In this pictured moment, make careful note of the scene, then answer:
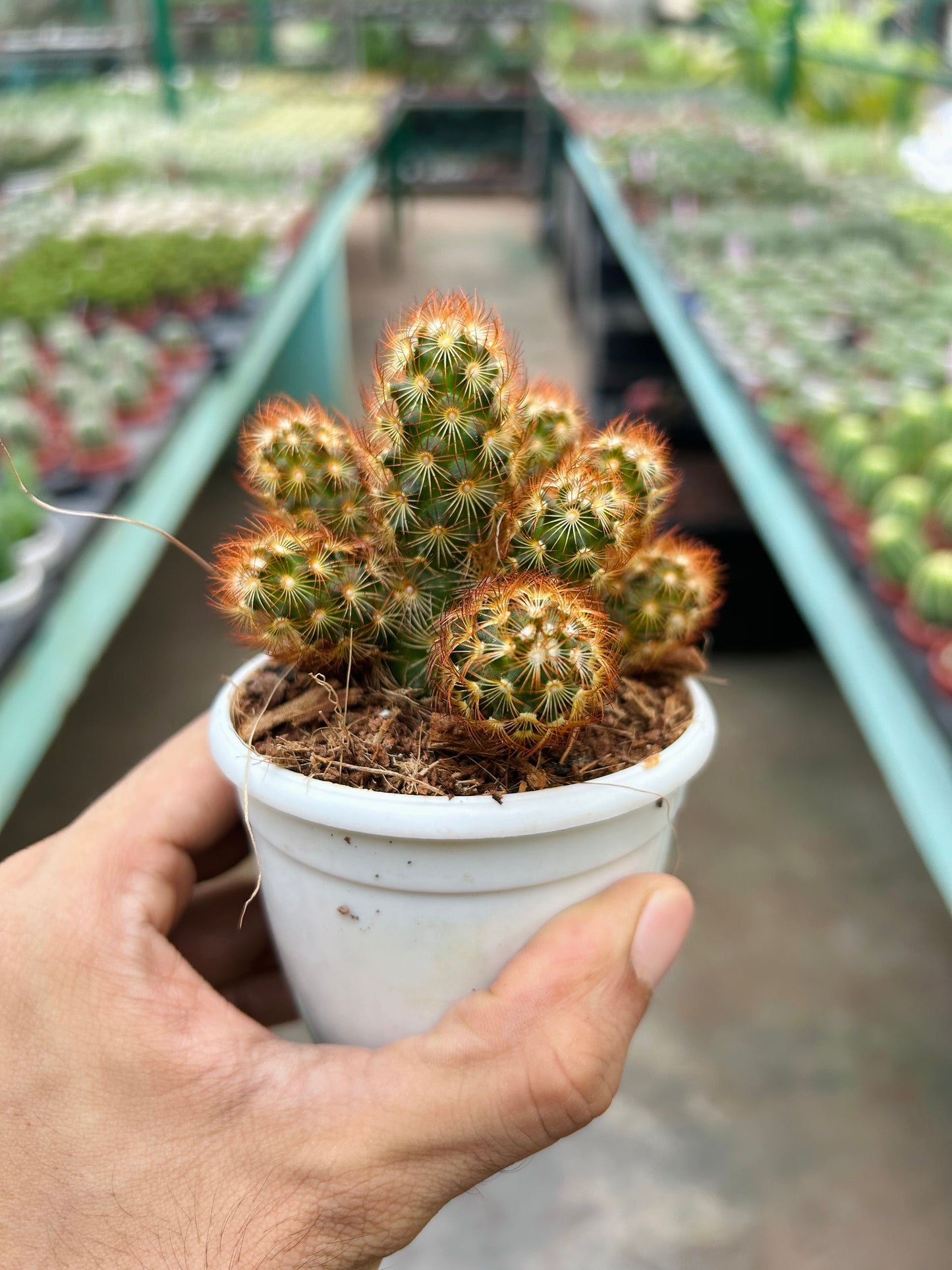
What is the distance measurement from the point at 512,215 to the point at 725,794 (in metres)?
7.93

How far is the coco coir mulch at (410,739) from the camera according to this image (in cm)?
62

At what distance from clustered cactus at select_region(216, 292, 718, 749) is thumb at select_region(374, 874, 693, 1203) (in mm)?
140

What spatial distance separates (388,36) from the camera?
31.9ft

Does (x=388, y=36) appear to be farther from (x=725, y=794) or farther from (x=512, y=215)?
(x=725, y=794)

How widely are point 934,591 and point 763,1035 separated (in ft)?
2.73

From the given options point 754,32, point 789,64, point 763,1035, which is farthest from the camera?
point 754,32

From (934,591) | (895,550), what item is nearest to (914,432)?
(895,550)

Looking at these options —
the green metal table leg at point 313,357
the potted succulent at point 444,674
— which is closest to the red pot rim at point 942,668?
the potted succulent at point 444,674

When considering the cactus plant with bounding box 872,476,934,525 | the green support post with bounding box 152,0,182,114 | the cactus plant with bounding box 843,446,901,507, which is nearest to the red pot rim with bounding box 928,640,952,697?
the cactus plant with bounding box 872,476,934,525

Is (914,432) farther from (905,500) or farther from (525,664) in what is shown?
(525,664)

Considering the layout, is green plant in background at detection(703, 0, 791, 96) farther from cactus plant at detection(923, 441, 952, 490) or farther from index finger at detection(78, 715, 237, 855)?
index finger at detection(78, 715, 237, 855)

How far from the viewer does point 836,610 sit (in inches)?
58.2

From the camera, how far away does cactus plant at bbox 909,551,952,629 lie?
1.30 m

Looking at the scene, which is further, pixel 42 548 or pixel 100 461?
pixel 100 461
